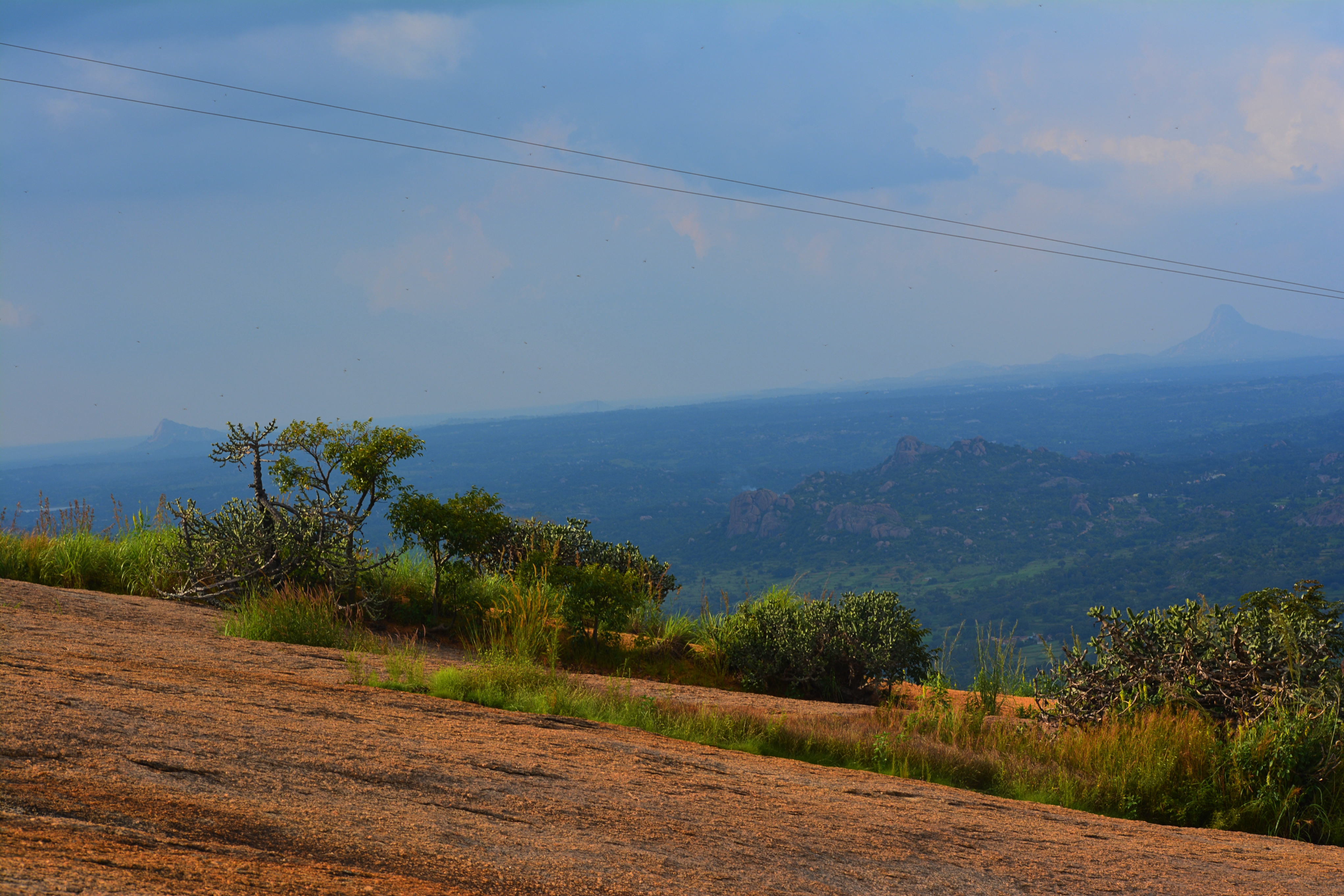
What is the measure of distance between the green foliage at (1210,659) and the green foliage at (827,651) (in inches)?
116

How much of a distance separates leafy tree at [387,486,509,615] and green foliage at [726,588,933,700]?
3.95 metres

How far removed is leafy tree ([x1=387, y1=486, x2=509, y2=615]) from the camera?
11.8 m

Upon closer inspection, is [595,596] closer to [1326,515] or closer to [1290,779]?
[1290,779]

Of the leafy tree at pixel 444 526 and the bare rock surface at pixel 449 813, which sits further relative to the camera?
the leafy tree at pixel 444 526

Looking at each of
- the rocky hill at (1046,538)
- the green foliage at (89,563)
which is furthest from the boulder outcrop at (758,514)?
the green foliage at (89,563)

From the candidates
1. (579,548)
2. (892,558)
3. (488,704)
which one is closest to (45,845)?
(488,704)

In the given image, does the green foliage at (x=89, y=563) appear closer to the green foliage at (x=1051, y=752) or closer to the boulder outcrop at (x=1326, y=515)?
the green foliage at (x=1051, y=752)

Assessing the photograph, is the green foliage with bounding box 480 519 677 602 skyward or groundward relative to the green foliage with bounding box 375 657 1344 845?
skyward

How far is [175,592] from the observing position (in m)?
10.5

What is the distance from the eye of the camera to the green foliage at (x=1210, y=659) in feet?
24.6

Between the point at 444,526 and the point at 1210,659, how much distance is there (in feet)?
30.2

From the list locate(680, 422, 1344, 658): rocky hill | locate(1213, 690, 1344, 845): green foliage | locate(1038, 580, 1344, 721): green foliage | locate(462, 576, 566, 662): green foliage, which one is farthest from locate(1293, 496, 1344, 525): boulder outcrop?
locate(462, 576, 566, 662): green foliage

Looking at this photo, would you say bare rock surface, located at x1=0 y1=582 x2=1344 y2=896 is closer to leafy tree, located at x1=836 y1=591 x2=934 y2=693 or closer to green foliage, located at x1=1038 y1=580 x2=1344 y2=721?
green foliage, located at x1=1038 y1=580 x2=1344 y2=721

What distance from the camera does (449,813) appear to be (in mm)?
3693
